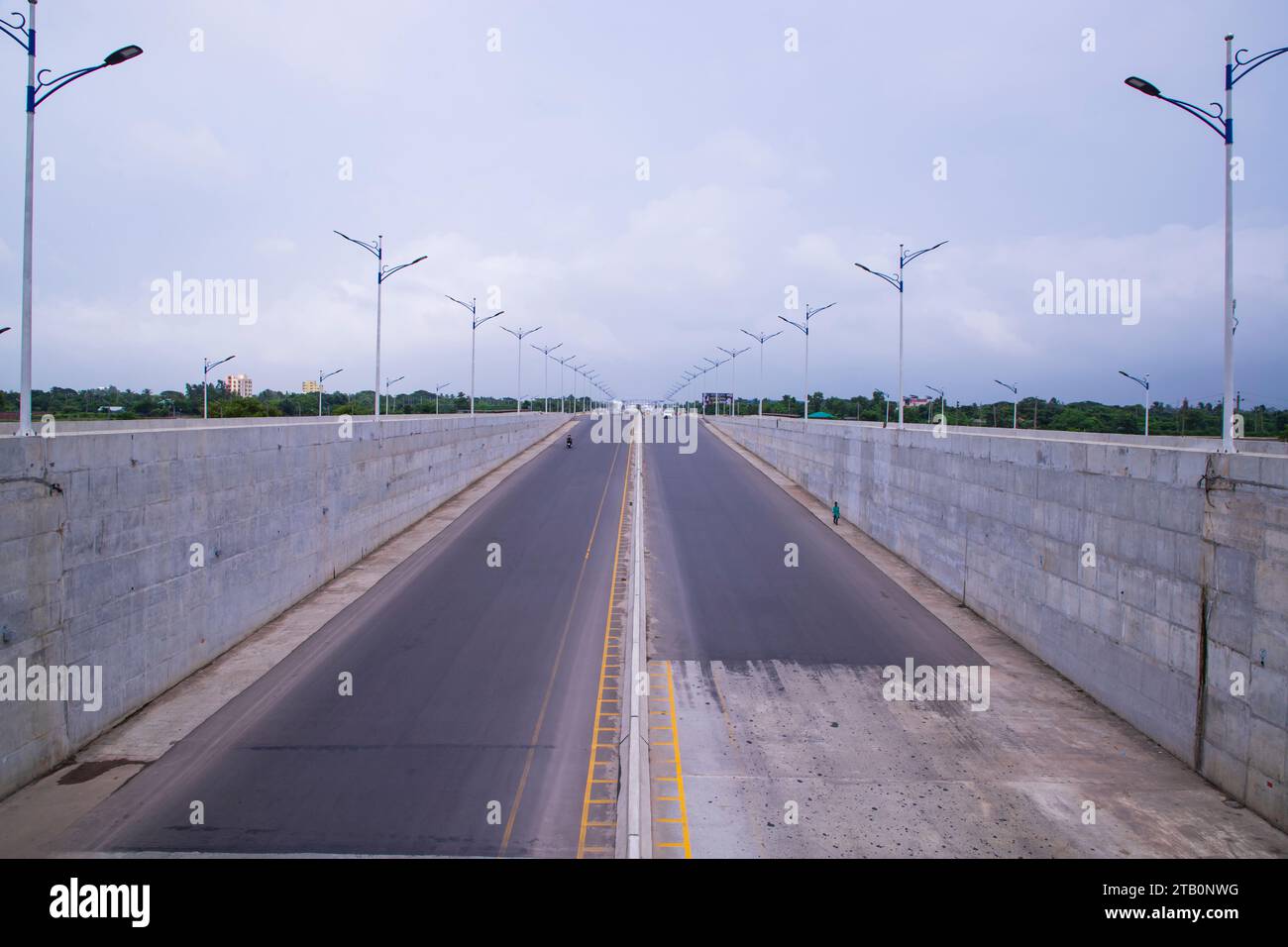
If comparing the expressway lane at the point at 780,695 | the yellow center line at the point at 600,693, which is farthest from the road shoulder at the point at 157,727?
the expressway lane at the point at 780,695

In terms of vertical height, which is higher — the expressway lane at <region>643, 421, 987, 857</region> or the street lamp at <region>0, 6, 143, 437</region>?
the street lamp at <region>0, 6, 143, 437</region>

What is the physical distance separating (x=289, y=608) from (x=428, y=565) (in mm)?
6328

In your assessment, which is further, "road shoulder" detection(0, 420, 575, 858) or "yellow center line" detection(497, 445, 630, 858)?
"yellow center line" detection(497, 445, 630, 858)

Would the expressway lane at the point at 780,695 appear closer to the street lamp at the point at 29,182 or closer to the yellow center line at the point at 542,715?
the yellow center line at the point at 542,715

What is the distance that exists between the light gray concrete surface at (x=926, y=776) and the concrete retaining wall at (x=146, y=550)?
10836 mm

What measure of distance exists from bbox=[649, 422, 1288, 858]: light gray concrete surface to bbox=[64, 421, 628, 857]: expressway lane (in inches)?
93.1

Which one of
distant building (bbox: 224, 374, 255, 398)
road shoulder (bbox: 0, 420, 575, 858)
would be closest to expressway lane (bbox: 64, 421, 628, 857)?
road shoulder (bbox: 0, 420, 575, 858)

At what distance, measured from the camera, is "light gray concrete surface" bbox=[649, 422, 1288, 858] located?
11828mm

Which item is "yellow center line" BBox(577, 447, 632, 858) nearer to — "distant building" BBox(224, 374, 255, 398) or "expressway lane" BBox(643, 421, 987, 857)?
"expressway lane" BBox(643, 421, 987, 857)

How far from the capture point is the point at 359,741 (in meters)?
14.9

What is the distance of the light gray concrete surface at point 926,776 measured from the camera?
1183cm

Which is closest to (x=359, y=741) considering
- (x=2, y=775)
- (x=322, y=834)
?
(x=322, y=834)

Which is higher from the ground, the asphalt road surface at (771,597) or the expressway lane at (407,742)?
the asphalt road surface at (771,597)
